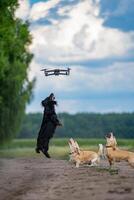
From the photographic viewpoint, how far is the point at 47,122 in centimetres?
3009

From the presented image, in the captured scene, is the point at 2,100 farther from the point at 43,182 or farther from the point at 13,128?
the point at 43,182

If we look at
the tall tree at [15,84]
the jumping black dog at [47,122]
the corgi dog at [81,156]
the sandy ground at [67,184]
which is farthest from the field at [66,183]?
the tall tree at [15,84]

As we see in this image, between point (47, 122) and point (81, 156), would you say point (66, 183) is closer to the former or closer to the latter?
point (81, 156)

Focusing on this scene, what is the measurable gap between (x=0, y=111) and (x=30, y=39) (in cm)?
598

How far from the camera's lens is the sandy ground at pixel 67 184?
16453mm

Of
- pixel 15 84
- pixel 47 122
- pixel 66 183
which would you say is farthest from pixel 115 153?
pixel 15 84

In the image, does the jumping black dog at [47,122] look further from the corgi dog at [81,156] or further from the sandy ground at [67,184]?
the corgi dog at [81,156]

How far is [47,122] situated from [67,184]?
1144cm

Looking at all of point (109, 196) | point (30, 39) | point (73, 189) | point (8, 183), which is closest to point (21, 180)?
point (8, 183)

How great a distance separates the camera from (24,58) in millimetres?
58938

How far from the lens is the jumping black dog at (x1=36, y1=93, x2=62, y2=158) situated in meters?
29.2

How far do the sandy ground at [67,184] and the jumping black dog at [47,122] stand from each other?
4.67 m

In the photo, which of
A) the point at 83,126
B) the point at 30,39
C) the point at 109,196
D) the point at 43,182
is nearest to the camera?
the point at 109,196

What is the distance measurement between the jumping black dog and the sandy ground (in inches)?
184
